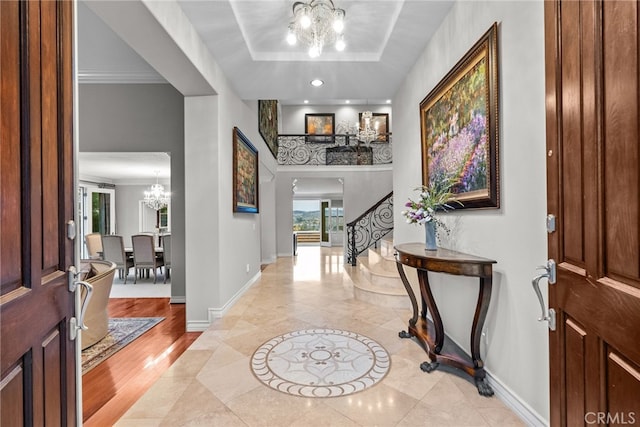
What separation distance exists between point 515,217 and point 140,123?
4.84m

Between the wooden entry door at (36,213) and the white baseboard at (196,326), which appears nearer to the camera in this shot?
the wooden entry door at (36,213)

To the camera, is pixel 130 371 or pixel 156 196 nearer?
pixel 130 371

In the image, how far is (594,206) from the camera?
0.90 meters

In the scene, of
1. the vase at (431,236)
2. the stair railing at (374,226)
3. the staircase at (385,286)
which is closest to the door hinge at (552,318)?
the vase at (431,236)

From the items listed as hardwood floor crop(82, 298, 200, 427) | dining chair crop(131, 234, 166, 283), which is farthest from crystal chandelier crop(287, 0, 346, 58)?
dining chair crop(131, 234, 166, 283)

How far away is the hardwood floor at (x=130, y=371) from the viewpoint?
1885mm

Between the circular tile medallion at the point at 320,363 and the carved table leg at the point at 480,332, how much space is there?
640 mm

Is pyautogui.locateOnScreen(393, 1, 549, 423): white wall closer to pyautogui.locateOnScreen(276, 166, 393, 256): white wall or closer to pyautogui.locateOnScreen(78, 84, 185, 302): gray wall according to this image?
pyautogui.locateOnScreen(78, 84, 185, 302): gray wall

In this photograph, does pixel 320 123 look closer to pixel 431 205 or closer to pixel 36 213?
pixel 431 205

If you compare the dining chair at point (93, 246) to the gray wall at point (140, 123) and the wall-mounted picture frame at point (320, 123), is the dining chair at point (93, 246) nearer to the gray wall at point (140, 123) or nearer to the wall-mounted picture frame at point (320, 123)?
the gray wall at point (140, 123)

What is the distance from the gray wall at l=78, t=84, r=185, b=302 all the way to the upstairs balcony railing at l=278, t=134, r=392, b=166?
446 cm

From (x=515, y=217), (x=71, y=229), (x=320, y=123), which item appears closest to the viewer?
(x=71, y=229)

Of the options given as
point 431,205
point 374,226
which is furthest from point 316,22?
point 374,226

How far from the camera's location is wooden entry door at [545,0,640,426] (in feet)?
2.56
